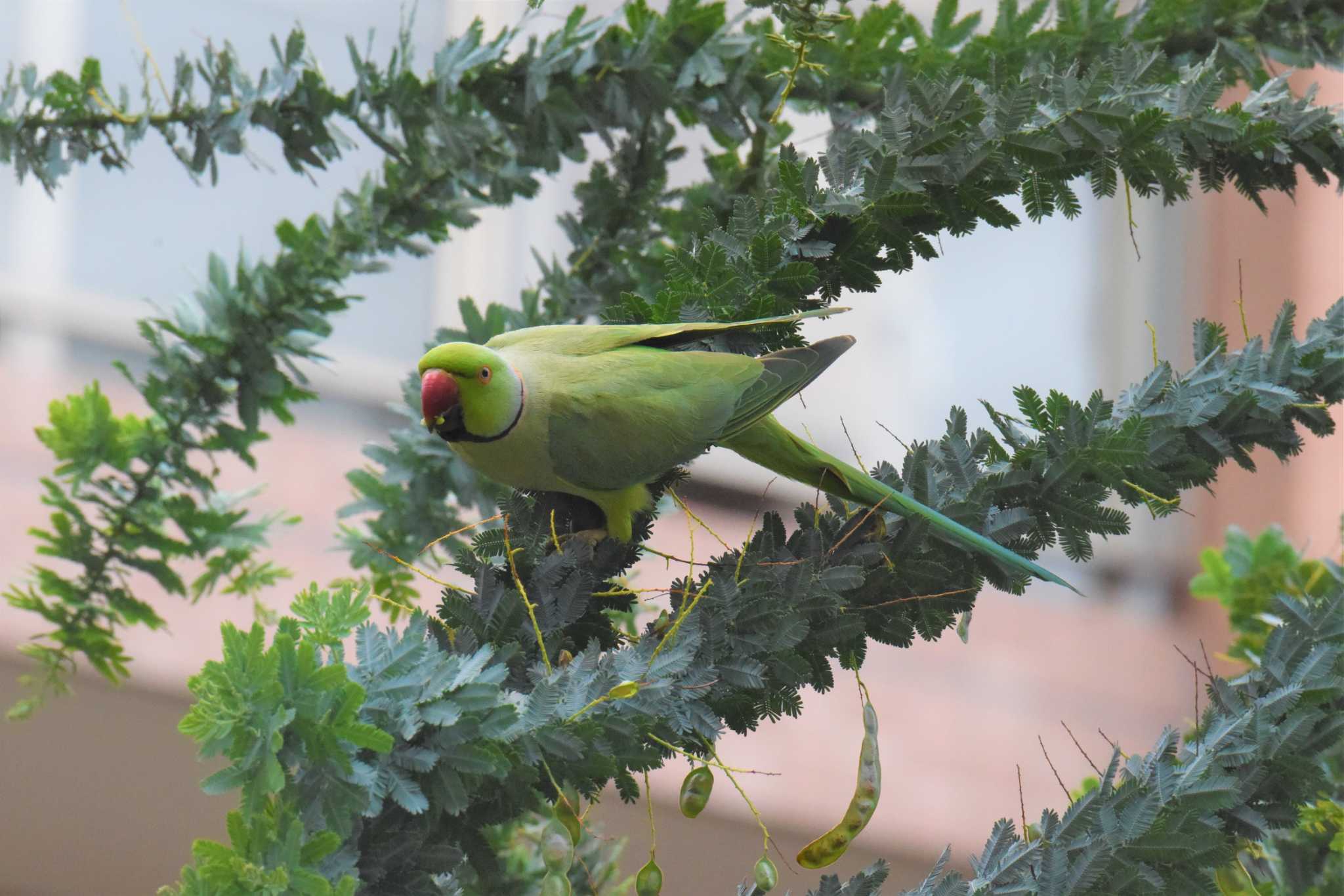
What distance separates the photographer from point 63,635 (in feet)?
3.15

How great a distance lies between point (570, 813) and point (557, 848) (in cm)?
2

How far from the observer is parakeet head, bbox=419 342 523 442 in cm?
65

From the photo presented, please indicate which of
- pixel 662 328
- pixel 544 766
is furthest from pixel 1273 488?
pixel 544 766

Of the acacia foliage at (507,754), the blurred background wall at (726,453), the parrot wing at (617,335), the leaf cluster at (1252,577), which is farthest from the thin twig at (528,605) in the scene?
the blurred background wall at (726,453)

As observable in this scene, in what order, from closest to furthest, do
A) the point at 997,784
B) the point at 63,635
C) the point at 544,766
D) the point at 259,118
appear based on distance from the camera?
the point at 544,766 → the point at 259,118 → the point at 63,635 → the point at 997,784

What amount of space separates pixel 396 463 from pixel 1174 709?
208 cm

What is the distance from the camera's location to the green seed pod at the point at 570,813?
0.52 m

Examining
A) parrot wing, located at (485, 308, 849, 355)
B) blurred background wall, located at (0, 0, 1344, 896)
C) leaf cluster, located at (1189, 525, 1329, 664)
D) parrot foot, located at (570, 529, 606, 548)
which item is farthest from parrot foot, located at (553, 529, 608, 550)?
blurred background wall, located at (0, 0, 1344, 896)

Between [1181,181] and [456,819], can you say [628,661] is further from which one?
[1181,181]

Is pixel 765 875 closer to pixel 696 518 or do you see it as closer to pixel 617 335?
pixel 696 518

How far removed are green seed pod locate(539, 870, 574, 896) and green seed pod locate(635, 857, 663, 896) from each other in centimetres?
4

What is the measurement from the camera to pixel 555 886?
1.74ft

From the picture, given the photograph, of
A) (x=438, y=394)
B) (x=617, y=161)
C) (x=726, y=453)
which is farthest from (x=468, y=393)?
(x=726, y=453)

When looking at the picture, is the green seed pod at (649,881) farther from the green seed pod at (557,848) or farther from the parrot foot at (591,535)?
the parrot foot at (591,535)
